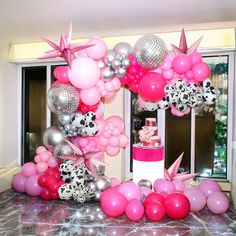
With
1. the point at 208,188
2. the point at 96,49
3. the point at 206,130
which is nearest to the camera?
the point at 96,49

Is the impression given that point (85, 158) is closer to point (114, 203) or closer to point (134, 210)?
point (114, 203)

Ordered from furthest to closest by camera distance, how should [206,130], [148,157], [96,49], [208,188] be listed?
[206,130], [148,157], [208,188], [96,49]

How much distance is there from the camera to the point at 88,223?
2.69 meters

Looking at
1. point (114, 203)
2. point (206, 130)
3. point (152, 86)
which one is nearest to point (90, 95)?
point (152, 86)

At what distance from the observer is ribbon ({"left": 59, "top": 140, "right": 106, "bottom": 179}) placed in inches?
123

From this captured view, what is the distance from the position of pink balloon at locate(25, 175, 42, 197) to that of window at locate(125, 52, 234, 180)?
1.26 meters

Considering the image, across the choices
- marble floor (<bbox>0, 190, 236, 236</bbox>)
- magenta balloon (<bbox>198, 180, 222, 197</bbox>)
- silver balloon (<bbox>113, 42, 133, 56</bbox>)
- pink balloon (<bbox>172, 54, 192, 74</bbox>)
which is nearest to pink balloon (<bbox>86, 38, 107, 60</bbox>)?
silver balloon (<bbox>113, 42, 133, 56</bbox>)

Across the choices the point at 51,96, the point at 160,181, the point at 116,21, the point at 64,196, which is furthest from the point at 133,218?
the point at 116,21

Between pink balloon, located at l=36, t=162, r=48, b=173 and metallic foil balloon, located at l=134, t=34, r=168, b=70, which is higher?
metallic foil balloon, located at l=134, t=34, r=168, b=70

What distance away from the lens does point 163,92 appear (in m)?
2.82

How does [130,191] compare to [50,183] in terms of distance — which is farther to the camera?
[50,183]

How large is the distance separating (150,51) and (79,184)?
1648 millimetres

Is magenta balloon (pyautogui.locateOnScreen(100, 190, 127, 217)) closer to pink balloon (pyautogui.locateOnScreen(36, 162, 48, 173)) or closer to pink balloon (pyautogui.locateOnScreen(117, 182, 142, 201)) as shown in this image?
pink balloon (pyautogui.locateOnScreen(117, 182, 142, 201))

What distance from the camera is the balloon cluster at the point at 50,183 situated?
321cm
